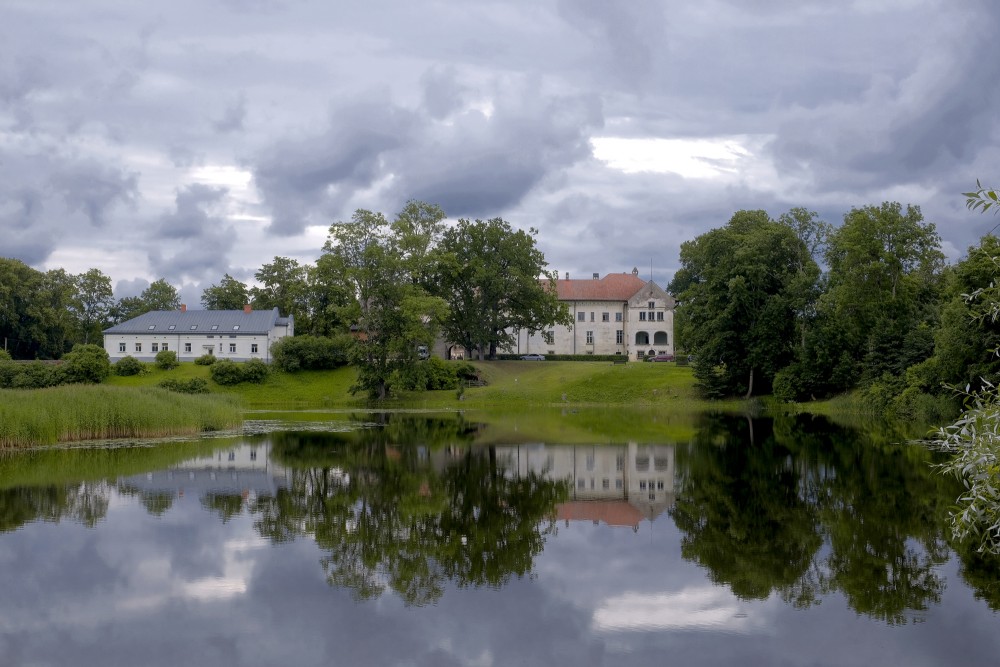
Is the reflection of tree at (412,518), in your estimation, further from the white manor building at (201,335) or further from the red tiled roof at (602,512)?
→ the white manor building at (201,335)

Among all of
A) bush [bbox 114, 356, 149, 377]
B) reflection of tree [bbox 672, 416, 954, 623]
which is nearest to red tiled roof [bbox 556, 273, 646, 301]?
bush [bbox 114, 356, 149, 377]

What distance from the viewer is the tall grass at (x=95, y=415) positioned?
2711 cm

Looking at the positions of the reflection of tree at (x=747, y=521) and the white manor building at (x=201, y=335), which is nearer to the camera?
the reflection of tree at (x=747, y=521)

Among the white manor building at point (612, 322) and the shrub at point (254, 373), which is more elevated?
the white manor building at point (612, 322)

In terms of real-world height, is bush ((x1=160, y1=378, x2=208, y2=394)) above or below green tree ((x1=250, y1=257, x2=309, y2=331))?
below

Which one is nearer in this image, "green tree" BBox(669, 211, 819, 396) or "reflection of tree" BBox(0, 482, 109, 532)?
"reflection of tree" BBox(0, 482, 109, 532)

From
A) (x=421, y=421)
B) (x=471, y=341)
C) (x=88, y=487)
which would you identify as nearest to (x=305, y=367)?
(x=471, y=341)

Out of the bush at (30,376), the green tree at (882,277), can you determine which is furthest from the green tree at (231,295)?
the green tree at (882,277)

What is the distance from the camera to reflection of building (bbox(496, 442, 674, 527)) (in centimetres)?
1831

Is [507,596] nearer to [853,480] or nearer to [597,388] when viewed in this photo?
[853,480]

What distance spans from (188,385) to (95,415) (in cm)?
3991

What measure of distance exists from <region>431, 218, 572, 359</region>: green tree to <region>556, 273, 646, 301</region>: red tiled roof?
78.2 feet

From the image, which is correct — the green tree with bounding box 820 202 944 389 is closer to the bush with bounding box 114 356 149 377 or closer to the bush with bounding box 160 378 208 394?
the bush with bounding box 160 378 208 394

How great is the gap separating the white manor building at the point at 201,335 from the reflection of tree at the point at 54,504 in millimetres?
61490
